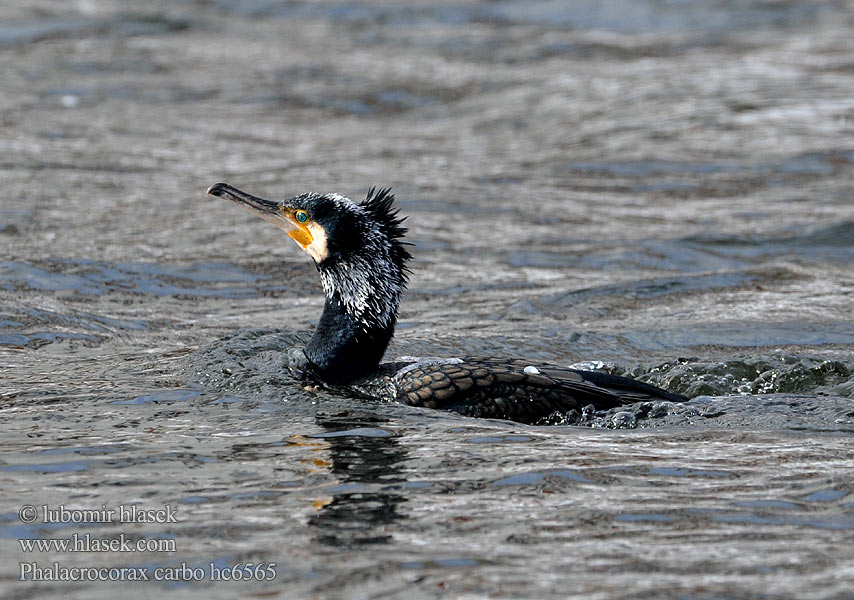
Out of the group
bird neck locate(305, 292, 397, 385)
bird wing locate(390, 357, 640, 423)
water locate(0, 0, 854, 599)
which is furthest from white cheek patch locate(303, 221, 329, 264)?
bird wing locate(390, 357, 640, 423)

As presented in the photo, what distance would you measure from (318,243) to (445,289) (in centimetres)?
367

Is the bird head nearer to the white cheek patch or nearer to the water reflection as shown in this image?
the white cheek patch

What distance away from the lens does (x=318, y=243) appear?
8.02 metres

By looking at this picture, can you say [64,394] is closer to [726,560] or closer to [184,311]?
[184,311]

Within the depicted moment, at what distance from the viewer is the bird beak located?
808 centimetres

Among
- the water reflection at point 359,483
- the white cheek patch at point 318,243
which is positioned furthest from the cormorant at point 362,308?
the water reflection at point 359,483

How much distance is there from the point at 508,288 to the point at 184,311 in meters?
2.82

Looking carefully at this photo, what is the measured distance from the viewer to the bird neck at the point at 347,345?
793 centimetres

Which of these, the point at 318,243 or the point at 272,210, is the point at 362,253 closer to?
the point at 318,243

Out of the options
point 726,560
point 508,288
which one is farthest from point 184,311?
point 726,560

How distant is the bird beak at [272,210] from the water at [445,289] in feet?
2.89

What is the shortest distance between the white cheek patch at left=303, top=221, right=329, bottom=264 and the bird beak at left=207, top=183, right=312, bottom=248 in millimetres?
37

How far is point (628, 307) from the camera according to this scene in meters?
10.9

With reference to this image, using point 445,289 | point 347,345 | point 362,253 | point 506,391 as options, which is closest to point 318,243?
point 362,253
